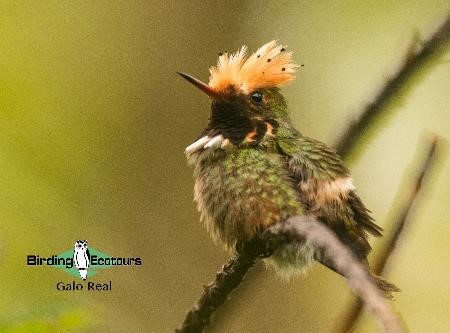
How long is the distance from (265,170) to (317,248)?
330 mm

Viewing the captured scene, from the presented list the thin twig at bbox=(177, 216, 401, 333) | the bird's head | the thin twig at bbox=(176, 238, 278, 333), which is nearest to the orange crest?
the bird's head

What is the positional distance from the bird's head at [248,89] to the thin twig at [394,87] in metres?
0.36

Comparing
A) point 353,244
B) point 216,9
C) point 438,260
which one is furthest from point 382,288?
point 216,9

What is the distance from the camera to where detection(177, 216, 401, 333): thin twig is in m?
1.78

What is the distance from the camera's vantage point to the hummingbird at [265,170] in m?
2.11

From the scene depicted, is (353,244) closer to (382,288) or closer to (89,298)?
(382,288)

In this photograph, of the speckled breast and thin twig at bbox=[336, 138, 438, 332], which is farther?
the speckled breast

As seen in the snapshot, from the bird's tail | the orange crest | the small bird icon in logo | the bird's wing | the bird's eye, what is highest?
the orange crest

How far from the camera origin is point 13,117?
2.72m

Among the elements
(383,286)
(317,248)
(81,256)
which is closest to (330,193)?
(317,248)

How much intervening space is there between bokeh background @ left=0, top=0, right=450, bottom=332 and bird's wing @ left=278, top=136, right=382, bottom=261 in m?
0.11

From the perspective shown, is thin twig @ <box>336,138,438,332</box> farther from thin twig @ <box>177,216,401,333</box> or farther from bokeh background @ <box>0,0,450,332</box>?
bokeh background @ <box>0,0,450,332</box>

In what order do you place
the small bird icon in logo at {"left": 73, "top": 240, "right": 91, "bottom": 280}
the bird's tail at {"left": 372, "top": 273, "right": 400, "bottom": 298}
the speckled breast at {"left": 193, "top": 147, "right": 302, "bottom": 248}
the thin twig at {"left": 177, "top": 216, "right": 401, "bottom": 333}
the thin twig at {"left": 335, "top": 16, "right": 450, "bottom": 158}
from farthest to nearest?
the small bird icon in logo at {"left": 73, "top": 240, "right": 91, "bottom": 280} → the speckled breast at {"left": 193, "top": 147, "right": 302, "bottom": 248} → the thin twig at {"left": 335, "top": 16, "right": 450, "bottom": 158} → the bird's tail at {"left": 372, "top": 273, "right": 400, "bottom": 298} → the thin twig at {"left": 177, "top": 216, "right": 401, "bottom": 333}

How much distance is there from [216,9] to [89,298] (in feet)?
4.67
